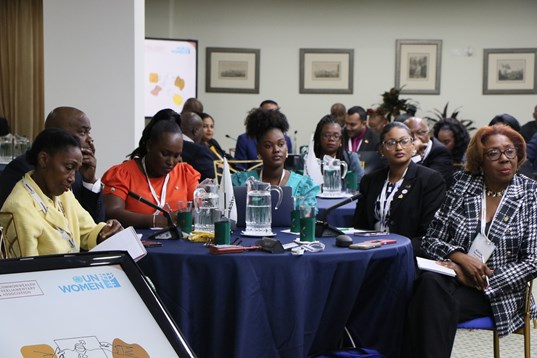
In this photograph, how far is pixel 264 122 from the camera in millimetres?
4609

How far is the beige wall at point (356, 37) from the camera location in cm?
1169

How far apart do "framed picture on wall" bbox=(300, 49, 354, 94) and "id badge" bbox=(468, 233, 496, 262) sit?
8.17m

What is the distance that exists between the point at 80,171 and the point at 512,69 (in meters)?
9.22

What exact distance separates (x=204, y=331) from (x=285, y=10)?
915 cm

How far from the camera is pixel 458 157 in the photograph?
745cm

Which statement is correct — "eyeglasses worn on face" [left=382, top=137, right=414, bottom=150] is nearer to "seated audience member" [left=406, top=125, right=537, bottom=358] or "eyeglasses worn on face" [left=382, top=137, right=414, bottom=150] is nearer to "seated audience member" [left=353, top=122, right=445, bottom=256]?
"seated audience member" [left=353, top=122, right=445, bottom=256]

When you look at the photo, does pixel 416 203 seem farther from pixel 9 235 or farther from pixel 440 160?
pixel 9 235

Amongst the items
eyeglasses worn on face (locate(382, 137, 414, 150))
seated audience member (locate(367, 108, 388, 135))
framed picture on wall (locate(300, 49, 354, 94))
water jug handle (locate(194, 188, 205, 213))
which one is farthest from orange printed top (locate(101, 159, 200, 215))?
framed picture on wall (locate(300, 49, 354, 94))

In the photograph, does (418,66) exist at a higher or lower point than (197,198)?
higher

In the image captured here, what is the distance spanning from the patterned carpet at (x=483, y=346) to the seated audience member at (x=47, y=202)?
106 inches

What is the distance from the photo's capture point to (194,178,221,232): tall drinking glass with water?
151 inches

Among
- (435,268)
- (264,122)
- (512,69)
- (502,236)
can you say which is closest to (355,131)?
(512,69)

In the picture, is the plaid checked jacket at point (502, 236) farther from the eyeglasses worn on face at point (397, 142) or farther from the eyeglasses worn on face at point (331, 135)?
the eyeglasses worn on face at point (331, 135)

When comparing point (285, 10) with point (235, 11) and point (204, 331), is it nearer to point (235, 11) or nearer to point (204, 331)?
point (235, 11)
